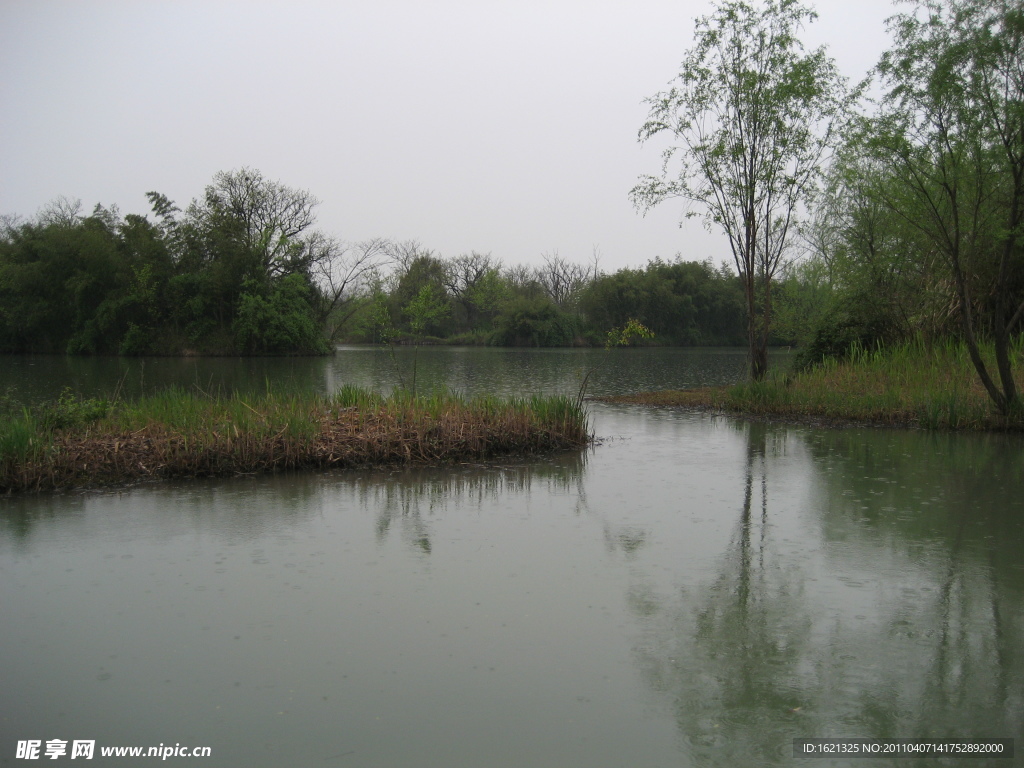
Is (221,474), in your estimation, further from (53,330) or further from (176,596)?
Result: (53,330)

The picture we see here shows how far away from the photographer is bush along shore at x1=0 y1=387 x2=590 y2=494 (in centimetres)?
805

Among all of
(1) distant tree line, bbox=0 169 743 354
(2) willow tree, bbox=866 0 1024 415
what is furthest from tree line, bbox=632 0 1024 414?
(1) distant tree line, bbox=0 169 743 354

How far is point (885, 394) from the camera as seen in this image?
1325 cm

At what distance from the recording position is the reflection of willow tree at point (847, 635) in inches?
131

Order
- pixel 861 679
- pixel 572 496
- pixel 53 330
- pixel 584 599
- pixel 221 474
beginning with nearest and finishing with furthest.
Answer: pixel 861 679 → pixel 584 599 → pixel 572 496 → pixel 221 474 → pixel 53 330

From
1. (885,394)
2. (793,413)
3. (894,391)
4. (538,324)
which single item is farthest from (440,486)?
(538,324)

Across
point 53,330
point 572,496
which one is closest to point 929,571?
point 572,496

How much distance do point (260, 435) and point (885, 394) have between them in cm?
1021

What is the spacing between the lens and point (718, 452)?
10.4m

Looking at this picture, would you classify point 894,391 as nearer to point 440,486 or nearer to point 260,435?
point 440,486

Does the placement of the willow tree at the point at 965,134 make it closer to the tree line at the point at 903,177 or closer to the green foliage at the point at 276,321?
the tree line at the point at 903,177

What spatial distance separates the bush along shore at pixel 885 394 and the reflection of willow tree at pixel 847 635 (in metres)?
5.54

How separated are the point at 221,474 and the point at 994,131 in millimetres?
10712

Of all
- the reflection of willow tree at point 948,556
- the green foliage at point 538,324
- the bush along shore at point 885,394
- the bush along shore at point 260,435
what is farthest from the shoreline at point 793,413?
the green foliage at point 538,324
